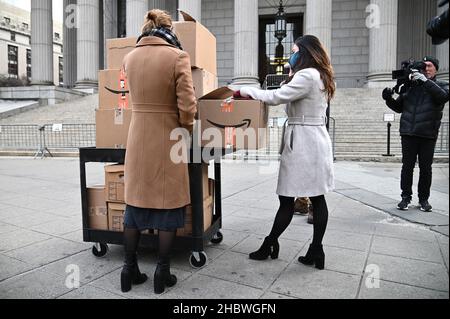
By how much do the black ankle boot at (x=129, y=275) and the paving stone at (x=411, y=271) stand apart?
203 cm

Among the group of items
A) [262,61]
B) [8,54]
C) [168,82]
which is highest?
[8,54]

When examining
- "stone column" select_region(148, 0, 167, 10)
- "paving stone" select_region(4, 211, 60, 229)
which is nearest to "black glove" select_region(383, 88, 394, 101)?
"paving stone" select_region(4, 211, 60, 229)

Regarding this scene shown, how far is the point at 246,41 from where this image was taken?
23.9m

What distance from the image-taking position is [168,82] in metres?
2.99

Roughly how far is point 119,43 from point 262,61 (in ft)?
92.2

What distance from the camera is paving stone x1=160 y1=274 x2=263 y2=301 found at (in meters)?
3.04

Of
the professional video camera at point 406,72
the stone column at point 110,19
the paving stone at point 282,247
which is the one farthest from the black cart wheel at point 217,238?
the stone column at point 110,19

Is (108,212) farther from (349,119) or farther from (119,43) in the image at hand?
(349,119)

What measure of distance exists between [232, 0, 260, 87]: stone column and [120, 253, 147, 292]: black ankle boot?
21.3m

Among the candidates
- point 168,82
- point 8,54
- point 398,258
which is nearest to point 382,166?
point 398,258

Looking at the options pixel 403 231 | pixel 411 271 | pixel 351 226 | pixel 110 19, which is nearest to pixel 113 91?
pixel 411 271

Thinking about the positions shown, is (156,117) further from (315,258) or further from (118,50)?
(315,258)

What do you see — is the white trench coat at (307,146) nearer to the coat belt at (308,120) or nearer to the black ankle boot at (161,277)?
the coat belt at (308,120)

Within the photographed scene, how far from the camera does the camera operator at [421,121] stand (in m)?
5.70
